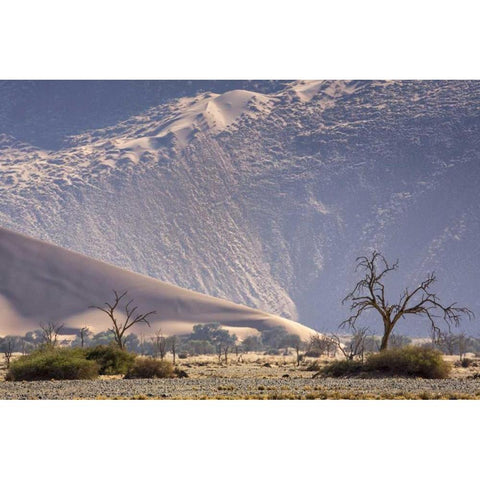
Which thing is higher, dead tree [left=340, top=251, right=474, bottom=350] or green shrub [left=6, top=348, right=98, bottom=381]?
dead tree [left=340, top=251, right=474, bottom=350]

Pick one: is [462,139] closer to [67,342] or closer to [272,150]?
[272,150]

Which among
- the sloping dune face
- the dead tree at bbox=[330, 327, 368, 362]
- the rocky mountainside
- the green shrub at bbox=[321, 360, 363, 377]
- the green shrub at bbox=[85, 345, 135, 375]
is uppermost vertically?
the rocky mountainside

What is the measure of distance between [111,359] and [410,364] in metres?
13.2

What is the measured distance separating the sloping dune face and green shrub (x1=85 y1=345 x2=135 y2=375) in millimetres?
82892

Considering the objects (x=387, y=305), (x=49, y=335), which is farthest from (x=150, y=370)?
(x=49, y=335)

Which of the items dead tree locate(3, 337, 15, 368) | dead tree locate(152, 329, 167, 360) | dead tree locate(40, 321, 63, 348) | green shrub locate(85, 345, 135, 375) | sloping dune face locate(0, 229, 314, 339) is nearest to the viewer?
green shrub locate(85, 345, 135, 375)

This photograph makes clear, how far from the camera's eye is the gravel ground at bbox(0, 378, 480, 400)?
2958 cm

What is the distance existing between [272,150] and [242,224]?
22.4m

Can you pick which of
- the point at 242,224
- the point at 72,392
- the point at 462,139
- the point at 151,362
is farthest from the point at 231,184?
the point at 72,392

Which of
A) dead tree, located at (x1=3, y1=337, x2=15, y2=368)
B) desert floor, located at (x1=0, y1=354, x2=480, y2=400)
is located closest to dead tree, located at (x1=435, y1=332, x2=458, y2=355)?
desert floor, located at (x1=0, y1=354, x2=480, y2=400)

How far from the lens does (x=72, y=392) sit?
32.0m

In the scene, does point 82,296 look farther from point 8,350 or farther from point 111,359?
point 111,359

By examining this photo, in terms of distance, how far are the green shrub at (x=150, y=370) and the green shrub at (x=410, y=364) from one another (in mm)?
8496

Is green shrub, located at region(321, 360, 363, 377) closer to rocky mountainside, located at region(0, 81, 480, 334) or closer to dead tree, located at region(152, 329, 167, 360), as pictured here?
dead tree, located at region(152, 329, 167, 360)
